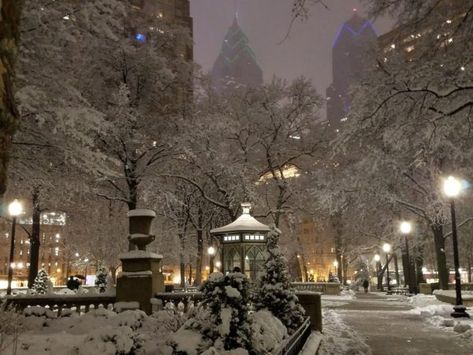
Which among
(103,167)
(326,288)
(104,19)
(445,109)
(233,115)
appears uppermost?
(233,115)

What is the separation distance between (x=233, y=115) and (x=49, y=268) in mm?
97488

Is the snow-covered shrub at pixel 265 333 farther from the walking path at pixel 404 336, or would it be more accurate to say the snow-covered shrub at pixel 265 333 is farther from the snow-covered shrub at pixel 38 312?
the snow-covered shrub at pixel 38 312

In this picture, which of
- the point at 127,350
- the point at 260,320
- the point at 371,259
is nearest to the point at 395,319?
the point at 260,320

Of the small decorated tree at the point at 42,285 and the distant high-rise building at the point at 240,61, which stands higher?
the distant high-rise building at the point at 240,61

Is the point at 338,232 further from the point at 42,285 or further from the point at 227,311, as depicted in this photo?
the point at 227,311

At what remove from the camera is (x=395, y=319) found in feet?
64.2

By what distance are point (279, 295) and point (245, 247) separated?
9634 mm

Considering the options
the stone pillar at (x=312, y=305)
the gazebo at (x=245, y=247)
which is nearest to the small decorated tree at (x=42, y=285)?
the gazebo at (x=245, y=247)

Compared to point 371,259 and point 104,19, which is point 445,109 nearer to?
point 104,19

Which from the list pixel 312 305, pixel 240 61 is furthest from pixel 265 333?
pixel 240 61

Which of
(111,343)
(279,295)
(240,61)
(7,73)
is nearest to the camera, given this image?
(7,73)

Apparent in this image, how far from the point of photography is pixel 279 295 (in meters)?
11.6

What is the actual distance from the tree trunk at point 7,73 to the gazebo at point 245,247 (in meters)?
18.2

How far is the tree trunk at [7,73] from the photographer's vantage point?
9.63 ft
